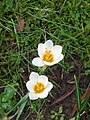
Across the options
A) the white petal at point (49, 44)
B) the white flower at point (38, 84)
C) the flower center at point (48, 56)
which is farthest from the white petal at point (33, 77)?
the white petal at point (49, 44)

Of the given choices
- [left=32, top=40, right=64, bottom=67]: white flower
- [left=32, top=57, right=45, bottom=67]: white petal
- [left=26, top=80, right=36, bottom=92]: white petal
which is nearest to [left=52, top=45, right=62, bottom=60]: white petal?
[left=32, top=40, right=64, bottom=67]: white flower

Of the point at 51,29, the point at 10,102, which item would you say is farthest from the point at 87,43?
the point at 10,102

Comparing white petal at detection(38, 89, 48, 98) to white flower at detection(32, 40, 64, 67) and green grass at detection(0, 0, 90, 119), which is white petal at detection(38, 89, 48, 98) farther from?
green grass at detection(0, 0, 90, 119)

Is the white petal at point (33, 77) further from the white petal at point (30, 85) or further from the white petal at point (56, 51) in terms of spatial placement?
the white petal at point (56, 51)

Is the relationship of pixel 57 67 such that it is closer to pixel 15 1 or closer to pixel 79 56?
pixel 79 56

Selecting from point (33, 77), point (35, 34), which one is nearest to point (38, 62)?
point (33, 77)
